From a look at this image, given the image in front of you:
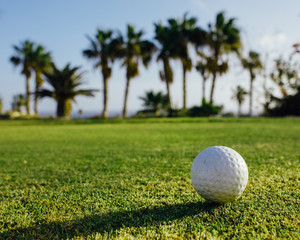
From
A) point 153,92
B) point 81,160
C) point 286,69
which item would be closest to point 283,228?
point 81,160

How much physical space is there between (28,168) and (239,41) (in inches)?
1137

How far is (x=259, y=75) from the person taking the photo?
22.9 metres

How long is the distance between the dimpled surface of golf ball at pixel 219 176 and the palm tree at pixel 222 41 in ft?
92.3

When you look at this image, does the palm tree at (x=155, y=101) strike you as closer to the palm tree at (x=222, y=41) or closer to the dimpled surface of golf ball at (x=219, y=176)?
the palm tree at (x=222, y=41)

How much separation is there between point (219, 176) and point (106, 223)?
3.55 feet

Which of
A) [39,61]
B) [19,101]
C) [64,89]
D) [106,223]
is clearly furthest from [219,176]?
[19,101]

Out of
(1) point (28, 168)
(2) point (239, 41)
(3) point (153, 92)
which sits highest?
(2) point (239, 41)

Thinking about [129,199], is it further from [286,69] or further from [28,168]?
[286,69]

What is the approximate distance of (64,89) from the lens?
25312mm

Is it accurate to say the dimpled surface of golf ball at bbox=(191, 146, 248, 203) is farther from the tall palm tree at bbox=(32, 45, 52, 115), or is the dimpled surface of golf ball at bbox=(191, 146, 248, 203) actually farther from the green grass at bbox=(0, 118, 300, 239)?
the tall palm tree at bbox=(32, 45, 52, 115)

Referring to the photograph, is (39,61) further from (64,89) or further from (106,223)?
(106,223)

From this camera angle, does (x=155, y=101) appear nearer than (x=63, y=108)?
No

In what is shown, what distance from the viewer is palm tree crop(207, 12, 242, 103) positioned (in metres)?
28.7

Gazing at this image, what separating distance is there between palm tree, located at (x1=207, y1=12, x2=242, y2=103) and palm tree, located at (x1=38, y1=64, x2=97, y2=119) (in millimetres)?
14349
